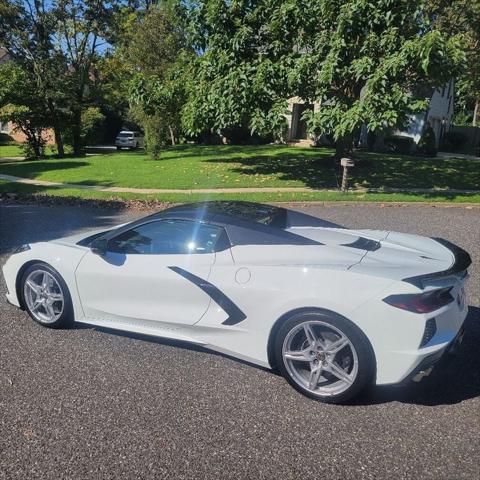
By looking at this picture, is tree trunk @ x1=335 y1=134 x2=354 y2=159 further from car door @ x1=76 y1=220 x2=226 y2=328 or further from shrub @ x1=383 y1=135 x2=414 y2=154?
car door @ x1=76 y1=220 x2=226 y2=328

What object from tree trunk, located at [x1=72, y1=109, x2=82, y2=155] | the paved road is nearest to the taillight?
the paved road

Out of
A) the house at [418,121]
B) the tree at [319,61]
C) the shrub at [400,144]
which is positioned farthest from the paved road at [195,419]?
the shrub at [400,144]

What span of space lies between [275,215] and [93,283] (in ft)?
5.47

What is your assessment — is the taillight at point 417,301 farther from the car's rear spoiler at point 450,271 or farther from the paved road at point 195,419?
the paved road at point 195,419

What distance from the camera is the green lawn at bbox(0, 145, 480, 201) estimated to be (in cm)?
1562

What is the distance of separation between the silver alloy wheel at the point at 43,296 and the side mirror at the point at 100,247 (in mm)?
545

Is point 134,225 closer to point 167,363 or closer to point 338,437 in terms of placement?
point 167,363

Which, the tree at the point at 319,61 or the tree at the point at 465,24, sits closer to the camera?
the tree at the point at 319,61

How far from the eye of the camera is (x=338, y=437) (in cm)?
316

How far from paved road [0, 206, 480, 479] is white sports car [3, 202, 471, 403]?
23cm

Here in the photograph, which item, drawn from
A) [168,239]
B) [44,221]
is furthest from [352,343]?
[44,221]

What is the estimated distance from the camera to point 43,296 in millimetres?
4754

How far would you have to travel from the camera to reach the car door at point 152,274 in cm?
398

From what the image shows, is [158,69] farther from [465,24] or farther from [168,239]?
[168,239]
